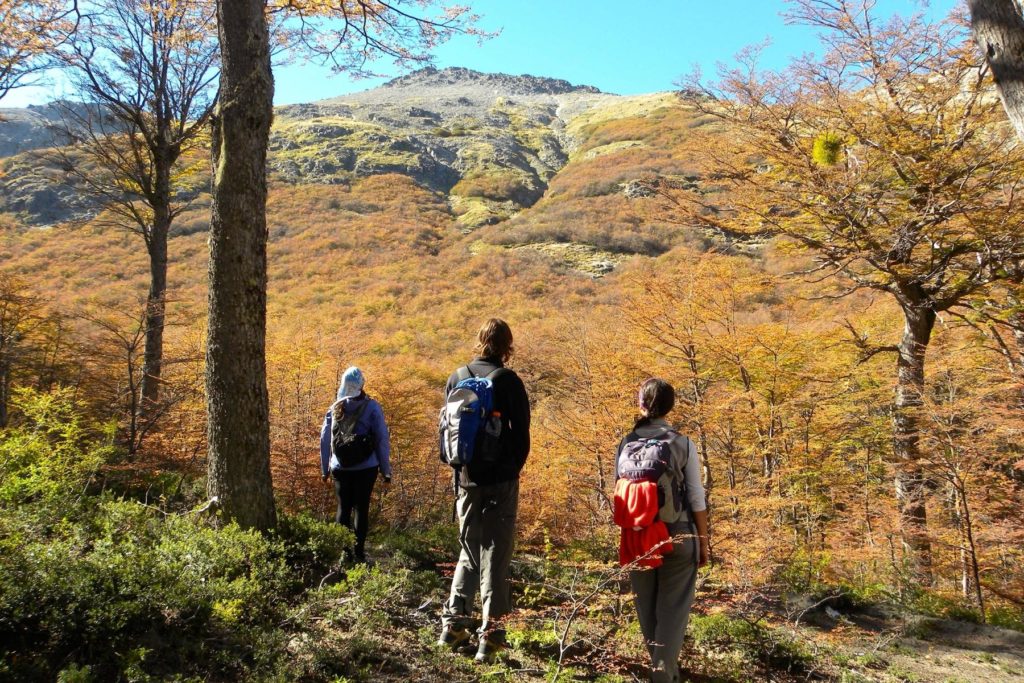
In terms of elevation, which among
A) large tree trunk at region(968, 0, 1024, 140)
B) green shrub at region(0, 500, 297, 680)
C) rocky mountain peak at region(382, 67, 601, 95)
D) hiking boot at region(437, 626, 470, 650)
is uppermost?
rocky mountain peak at region(382, 67, 601, 95)

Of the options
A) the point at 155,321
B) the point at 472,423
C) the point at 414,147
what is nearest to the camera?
the point at 472,423

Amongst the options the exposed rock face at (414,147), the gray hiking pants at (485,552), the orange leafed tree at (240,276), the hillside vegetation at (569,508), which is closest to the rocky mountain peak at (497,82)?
the exposed rock face at (414,147)

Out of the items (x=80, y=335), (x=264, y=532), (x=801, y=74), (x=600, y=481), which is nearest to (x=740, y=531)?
(x=600, y=481)

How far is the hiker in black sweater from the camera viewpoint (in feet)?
9.31

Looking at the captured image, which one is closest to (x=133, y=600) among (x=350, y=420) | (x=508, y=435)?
(x=508, y=435)

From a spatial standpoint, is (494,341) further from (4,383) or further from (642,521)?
(4,383)

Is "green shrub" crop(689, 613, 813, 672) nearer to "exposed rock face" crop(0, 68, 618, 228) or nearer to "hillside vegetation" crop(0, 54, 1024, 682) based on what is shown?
"hillside vegetation" crop(0, 54, 1024, 682)

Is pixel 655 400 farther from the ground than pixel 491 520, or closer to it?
farther from the ground

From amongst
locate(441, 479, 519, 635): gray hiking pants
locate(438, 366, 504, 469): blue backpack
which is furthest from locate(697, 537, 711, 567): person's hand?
locate(438, 366, 504, 469): blue backpack

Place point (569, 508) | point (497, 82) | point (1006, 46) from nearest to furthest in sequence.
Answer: point (1006, 46)
point (569, 508)
point (497, 82)

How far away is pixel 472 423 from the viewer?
2.82m

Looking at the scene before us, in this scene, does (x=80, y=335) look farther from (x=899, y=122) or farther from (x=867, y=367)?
(x=867, y=367)

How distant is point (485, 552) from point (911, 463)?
536 cm

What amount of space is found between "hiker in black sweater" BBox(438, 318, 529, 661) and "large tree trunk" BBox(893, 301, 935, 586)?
17.3ft
